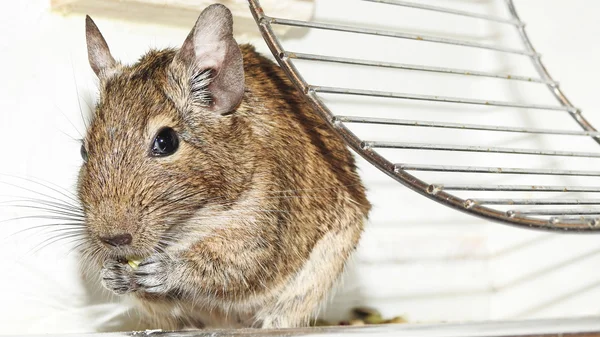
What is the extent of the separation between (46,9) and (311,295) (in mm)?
990

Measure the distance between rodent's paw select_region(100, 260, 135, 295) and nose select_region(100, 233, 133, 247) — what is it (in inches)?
4.9

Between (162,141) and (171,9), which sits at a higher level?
(171,9)

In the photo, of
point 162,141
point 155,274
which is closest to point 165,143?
point 162,141

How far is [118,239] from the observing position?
1.35 m

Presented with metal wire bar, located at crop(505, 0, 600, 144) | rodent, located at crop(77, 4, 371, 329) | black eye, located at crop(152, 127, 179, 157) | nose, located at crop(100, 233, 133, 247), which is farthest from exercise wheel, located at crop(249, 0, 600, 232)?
nose, located at crop(100, 233, 133, 247)

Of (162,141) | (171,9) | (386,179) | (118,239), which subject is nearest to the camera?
(118,239)

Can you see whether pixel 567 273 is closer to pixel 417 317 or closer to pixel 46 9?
pixel 417 317

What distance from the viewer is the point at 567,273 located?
2246 mm

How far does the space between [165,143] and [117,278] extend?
0.29 meters

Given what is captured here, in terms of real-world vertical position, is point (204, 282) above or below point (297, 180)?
below

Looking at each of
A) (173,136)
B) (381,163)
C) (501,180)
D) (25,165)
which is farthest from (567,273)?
(25,165)

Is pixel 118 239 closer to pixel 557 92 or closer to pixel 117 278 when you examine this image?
pixel 117 278

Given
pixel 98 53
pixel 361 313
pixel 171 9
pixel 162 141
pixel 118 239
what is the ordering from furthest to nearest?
pixel 361 313, pixel 171 9, pixel 98 53, pixel 162 141, pixel 118 239

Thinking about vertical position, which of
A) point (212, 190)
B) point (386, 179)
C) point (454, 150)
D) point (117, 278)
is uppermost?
point (386, 179)
